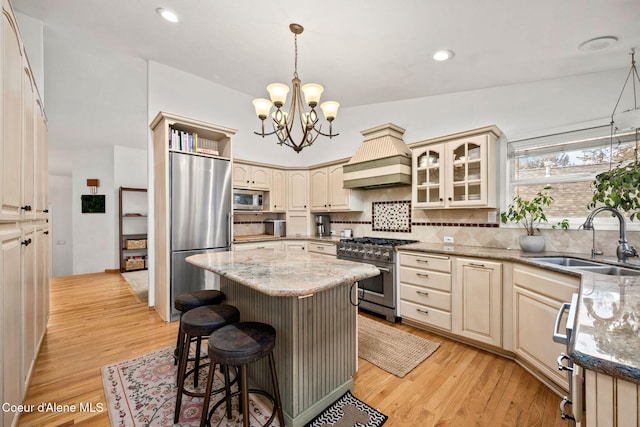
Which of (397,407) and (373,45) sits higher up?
(373,45)

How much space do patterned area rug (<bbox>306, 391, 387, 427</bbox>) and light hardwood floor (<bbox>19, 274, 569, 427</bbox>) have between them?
0.23 ft

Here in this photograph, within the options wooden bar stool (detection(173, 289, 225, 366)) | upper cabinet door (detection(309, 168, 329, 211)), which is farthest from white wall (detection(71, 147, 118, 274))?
wooden bar stool (detection(173, 289, 225, 366))

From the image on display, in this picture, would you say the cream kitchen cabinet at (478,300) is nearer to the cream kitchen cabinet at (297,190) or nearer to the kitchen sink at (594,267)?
the kitchen sink at (594,267)

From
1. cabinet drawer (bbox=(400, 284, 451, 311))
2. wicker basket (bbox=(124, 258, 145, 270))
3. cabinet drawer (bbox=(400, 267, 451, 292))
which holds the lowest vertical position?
wicker basket (bbox=(124, 258, 145, 270))

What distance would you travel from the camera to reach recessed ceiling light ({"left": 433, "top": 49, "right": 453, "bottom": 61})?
8.22 feet

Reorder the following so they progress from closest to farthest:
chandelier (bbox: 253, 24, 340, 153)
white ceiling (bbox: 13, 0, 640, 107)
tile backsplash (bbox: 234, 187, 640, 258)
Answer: white ceiling (bbox: 13, 0, 640, 107), chandelier (bbox: 253, 24, 340, 153), tile backsplash (bbox: 234, 187, 640, 258)

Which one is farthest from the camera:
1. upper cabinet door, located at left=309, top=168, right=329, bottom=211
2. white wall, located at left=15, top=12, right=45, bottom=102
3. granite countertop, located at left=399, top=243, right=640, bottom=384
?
upper cabinet door, located at left=309, top=168, right=329, bottom=211

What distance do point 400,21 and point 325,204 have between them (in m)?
2.81

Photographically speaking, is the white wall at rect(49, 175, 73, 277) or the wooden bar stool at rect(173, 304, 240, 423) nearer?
Result: the wooden bar stool at rect(173, 304, 240, 423)

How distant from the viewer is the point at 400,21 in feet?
7.18

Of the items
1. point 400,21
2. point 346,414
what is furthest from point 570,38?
point 346,414

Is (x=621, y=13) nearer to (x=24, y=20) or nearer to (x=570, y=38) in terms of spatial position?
(x=570, y=38)

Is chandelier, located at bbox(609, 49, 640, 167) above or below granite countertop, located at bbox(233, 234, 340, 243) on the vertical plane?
above

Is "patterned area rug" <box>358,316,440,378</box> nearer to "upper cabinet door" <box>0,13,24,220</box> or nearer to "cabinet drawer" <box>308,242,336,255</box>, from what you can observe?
"cabinet drawer" <box>308,242,336,255</box>
